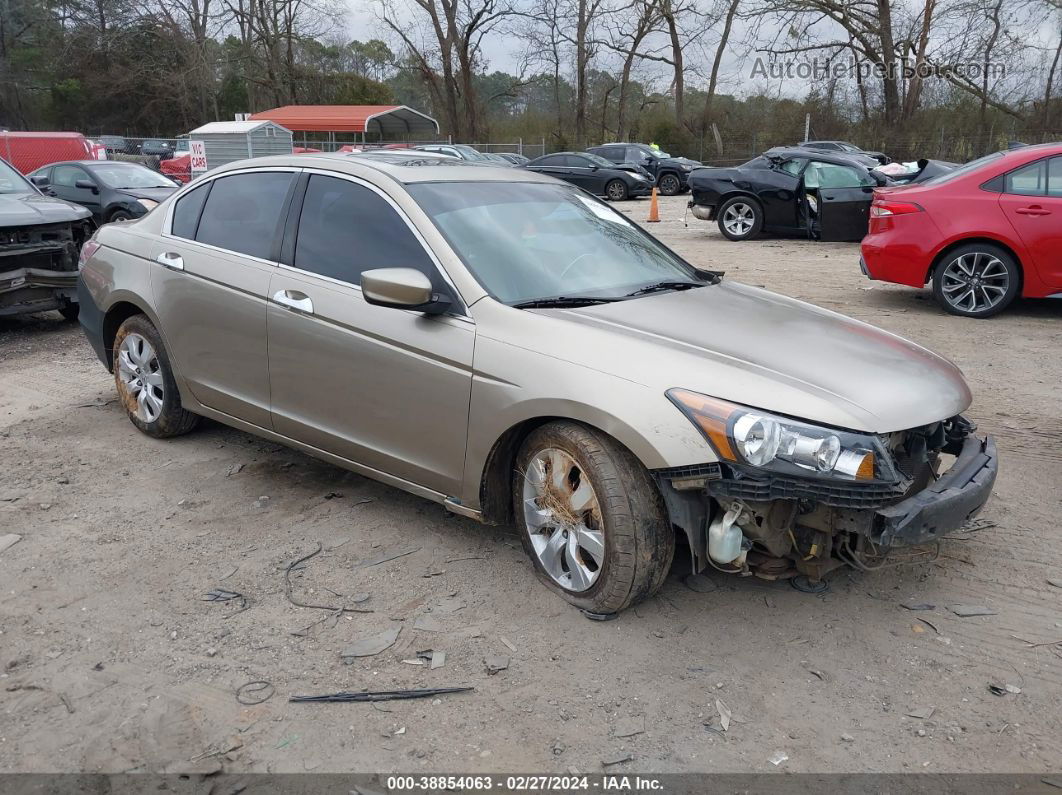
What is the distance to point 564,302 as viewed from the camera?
3662 millimetres

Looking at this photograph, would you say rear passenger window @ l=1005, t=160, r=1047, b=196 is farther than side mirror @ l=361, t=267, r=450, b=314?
Yes

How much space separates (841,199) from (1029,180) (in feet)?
18.4

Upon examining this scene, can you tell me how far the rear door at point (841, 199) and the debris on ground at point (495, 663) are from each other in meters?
11.9

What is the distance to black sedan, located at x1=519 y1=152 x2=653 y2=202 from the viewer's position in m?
26.3

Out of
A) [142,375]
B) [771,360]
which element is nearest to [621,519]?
[771,360]

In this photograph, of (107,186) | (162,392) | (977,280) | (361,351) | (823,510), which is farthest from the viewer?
(107,186)

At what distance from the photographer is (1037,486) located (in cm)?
454

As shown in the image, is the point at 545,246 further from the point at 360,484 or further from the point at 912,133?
the point at 912,133

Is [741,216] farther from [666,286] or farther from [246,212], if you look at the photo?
[246,212]

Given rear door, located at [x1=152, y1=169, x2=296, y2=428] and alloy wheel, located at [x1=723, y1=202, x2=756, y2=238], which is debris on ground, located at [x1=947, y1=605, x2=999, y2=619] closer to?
rear door, located at [x1=152, y1=169, x2=296, y2=428]

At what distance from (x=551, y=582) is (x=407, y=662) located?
680 millimetres

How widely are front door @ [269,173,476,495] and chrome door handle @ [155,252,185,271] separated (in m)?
0.86

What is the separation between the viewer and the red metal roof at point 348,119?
124 feet

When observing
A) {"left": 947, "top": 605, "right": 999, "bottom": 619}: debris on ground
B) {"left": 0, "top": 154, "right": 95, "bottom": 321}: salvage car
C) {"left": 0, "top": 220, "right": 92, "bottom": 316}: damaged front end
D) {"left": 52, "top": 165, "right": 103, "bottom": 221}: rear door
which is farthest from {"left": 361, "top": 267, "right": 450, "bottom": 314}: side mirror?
{"left": 52, "top": 165, "right": 103, "bottom": 221}: rear door
